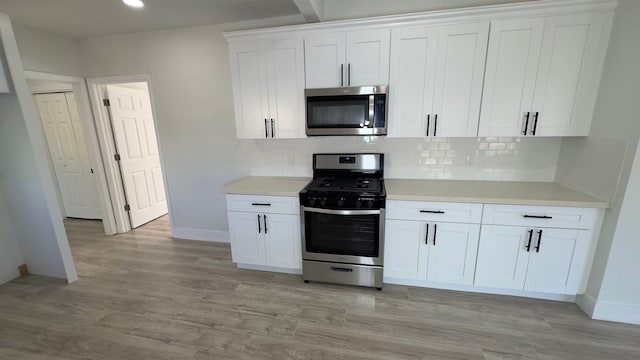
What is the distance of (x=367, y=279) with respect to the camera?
244cm

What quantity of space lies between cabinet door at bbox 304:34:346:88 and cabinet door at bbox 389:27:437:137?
1.58ft

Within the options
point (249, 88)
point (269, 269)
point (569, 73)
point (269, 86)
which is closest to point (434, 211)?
point (569, 73)

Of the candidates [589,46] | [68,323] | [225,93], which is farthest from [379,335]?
[225,93]

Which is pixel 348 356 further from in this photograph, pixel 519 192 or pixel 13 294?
pixel 13 294

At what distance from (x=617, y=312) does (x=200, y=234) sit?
443 cm

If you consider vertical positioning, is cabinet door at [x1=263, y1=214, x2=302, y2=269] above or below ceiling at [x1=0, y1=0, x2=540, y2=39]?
below

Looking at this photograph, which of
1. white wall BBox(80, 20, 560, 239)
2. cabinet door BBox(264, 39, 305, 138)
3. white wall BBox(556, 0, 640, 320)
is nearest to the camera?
white wall BBox(556, 0, 640, 320)

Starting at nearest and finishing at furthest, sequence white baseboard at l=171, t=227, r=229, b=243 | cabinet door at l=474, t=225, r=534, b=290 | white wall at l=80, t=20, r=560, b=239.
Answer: cabinet door at l=474, t=225, r=534, b=290
white wall at l=80, t=20, r=560, b=239
white baseboard at l=171, t=227, r=229, b=243

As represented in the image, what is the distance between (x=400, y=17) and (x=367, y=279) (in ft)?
7.90

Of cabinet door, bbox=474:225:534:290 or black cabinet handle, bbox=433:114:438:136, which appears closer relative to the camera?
cabinet door, bbox=474:225:534:290

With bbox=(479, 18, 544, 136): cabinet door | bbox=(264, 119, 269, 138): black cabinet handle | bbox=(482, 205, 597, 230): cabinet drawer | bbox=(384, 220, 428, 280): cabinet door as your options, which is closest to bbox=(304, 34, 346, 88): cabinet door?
bbox=(264, 119, 269, 138): black cabinet handle

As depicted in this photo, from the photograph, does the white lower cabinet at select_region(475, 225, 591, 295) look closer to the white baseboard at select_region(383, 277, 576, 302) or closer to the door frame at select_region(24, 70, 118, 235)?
the white baseboard at select_region(383, 277, 576, 302)

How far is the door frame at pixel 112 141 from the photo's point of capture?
11.1 ft

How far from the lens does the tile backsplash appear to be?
2553 mm
